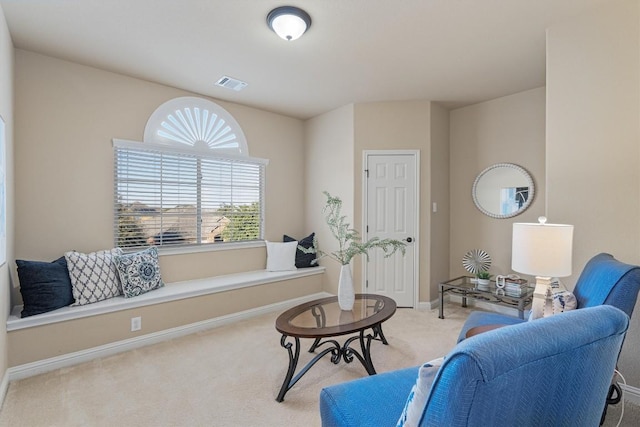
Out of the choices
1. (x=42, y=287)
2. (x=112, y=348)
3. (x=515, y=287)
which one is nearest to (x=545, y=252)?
(x=515, y=287)

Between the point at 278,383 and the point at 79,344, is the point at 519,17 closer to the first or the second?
the point at 278,383

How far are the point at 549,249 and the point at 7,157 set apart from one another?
3.82m

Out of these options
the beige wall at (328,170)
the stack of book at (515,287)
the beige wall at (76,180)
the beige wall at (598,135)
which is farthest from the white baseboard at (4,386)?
the stack of book at (515,287)

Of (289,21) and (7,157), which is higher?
(289,21)

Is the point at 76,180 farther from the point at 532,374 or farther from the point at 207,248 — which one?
the point at 532,374

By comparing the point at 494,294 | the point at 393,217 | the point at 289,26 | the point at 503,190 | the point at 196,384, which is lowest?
the point at 196,384

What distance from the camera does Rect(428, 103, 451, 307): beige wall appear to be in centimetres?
406

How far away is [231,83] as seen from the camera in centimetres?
349

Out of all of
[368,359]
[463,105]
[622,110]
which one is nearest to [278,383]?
[368,359]

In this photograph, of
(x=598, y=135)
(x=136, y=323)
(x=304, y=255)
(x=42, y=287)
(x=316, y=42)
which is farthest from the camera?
(x=304, y=255)

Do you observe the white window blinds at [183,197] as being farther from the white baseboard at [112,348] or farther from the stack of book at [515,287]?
the stack of book at [515,287]

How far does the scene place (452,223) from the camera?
438 centimetres

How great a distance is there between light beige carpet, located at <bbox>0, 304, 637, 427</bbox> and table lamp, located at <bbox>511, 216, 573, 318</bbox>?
3.81 ft

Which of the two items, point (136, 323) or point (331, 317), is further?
point (136, 323)
